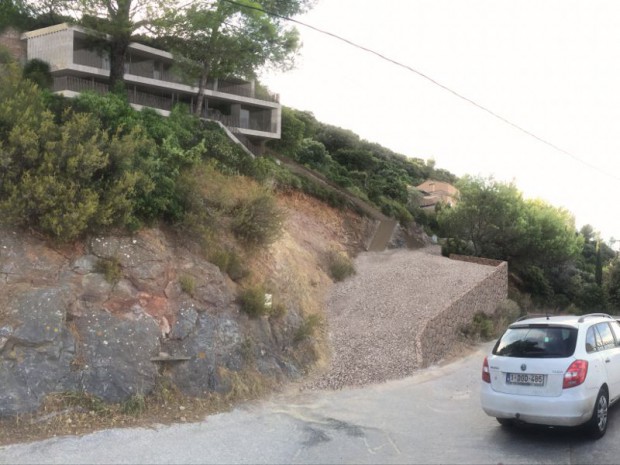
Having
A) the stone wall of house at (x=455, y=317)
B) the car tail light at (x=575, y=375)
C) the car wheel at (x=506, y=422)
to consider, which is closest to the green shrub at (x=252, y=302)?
the stone wall of house at (x=455, y=317)

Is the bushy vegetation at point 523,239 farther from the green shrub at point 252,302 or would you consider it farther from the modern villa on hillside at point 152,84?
the green shrub at point 252,302

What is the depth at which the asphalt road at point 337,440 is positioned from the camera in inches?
257

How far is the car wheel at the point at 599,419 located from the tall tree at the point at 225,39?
17425 mm

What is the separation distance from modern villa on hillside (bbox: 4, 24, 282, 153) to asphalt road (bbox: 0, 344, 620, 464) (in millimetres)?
17001

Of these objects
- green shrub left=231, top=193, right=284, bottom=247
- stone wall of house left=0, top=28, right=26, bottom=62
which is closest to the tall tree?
stone wall of house left=0, top=28, right=26, bottom=62

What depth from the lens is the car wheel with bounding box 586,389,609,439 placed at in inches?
271

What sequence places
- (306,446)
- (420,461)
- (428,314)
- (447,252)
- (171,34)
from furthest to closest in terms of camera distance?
(447,252) → (171,34) → (428,314) → (306,446) → (420,461)

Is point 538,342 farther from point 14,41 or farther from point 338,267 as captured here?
point 14,41

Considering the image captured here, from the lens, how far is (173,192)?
1110 centimetres

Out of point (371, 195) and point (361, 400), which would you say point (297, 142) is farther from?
point (361, 400)

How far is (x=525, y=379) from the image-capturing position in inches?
278

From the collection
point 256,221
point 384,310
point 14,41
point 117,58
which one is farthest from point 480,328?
point 14,41

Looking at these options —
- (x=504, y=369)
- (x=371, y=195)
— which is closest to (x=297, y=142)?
(x=371, y=195)

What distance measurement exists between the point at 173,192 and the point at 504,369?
7091 mm
